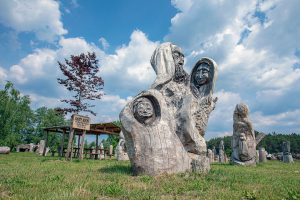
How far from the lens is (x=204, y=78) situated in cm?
898

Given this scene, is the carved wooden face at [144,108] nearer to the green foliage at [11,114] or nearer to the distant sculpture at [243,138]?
the distant sculpture at [243,138]

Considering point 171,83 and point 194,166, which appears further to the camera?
point 171,83

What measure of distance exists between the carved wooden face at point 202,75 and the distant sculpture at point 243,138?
777cm

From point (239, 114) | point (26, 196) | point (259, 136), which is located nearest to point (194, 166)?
point (26, 196)

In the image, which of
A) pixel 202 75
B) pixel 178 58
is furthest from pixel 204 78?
pixel 178 58

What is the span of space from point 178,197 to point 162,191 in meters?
0.46

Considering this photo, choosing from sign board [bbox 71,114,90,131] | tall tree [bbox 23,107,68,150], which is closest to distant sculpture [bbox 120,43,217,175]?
sign board [bbox 71,114,90,131]

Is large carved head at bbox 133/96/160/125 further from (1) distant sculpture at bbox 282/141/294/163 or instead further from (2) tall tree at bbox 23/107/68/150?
(2) tall tree at bbox 23/107/68/150

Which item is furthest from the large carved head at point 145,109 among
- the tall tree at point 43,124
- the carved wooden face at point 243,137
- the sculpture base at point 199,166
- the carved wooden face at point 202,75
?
the tall tree at point 43,124

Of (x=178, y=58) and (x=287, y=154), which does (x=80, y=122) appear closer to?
(x=178, y=58)

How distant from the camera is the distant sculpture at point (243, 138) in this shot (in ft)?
51.3

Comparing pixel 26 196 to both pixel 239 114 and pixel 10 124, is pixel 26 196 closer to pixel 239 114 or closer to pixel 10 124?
pixel 239 114

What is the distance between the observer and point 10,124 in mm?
45906

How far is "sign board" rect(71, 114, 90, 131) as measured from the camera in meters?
14.7
